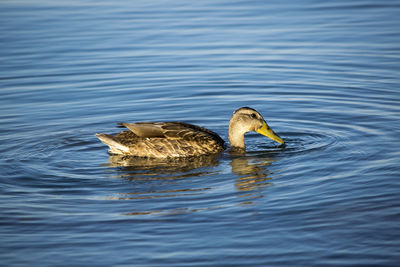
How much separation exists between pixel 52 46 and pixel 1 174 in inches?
335

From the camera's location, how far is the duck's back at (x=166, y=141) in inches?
414

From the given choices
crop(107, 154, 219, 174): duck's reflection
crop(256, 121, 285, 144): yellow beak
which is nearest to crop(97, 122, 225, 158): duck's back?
crop(107, 154, 219, 174): duck's reflection

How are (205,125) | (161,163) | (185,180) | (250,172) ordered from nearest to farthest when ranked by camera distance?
(185,180), (250,172), (161,163), (205,125)

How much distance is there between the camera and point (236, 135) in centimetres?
1079

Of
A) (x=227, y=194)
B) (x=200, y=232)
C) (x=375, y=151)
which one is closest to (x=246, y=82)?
(x=375, y=151)

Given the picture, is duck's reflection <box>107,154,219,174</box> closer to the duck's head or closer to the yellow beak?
the duck's head

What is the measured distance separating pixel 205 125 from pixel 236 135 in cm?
150

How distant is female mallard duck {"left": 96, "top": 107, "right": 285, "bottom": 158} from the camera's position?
10.5 metres

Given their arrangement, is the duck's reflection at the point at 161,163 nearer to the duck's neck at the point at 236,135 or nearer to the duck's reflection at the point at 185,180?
the duck's reflection at the point at 185,180

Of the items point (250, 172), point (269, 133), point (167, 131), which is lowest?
point (250, 172)

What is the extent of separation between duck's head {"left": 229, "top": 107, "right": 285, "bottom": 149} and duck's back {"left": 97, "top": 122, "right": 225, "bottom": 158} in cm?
36

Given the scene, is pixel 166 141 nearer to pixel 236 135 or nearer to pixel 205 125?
pixel 236 135

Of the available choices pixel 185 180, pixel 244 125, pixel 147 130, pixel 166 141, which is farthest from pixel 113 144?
pixel 244 125

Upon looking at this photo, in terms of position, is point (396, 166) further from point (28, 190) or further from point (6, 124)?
point (6, 124)
